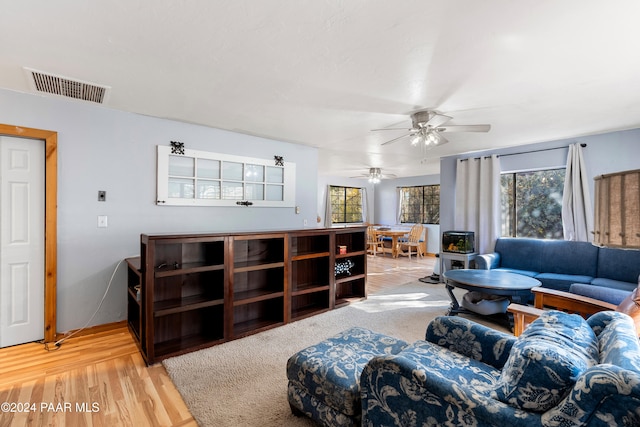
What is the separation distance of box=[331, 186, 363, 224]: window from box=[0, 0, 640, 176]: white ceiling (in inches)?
235

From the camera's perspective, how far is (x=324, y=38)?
182 centimetres

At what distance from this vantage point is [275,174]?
4.37m

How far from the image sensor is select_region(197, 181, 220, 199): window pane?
365cm

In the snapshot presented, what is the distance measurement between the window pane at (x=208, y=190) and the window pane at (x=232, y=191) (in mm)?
81

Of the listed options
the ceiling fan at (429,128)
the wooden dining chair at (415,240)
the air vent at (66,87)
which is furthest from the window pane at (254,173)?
the wooden dining chair at (415,240)

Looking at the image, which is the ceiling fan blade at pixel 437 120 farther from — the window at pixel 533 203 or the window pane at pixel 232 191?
the window pane at pixel 232 191

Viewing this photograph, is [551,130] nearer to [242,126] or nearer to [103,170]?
[242,126]

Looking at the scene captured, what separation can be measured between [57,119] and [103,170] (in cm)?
58

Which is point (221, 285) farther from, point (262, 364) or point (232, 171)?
point (232, 171)

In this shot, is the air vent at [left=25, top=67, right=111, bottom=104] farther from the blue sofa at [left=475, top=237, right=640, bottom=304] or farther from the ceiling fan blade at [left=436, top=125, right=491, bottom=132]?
the blue sofa at [left=475, top=237, right=640, bottom=304]

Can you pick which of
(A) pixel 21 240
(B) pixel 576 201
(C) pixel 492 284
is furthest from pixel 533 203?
(A) pixel 21 240

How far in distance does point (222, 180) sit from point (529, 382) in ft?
11.9

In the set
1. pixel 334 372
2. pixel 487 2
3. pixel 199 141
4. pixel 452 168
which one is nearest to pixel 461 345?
pixel 334 372

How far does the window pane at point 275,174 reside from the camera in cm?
430
